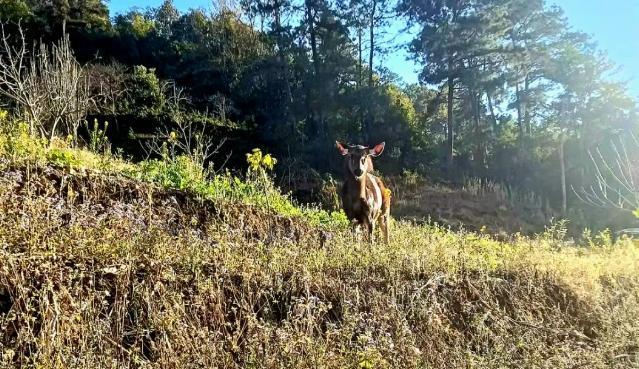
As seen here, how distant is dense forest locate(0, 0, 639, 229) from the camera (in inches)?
903

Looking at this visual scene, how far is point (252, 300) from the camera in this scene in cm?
394

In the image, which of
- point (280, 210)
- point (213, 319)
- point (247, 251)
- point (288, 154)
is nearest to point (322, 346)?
point (213, 319)

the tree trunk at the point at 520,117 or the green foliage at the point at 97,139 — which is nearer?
the green foliage at the point at 97,139

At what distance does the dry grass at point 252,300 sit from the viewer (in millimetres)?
3215

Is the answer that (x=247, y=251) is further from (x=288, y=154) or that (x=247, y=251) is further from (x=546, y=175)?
(x=546, y=175)

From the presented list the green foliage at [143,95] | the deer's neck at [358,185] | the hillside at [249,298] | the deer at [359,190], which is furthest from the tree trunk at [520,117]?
the hillside at [249,298]

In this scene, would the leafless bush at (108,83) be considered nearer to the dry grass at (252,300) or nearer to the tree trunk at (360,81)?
the tree trunk at (360,81)

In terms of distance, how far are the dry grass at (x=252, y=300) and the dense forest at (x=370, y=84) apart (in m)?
15.9

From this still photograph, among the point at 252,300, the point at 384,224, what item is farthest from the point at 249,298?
the point at 384,224

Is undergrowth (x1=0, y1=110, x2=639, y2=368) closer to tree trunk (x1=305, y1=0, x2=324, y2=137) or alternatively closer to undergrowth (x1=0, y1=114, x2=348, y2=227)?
undergrowth (x1=0, y1=114, x2=348, y2=227)

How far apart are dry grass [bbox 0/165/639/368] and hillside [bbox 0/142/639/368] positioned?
0.01 m

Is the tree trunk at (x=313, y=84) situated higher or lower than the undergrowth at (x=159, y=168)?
higher

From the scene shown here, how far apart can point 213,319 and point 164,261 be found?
22.8 inches

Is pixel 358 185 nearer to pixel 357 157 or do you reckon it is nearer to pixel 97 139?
pixel 357 157
